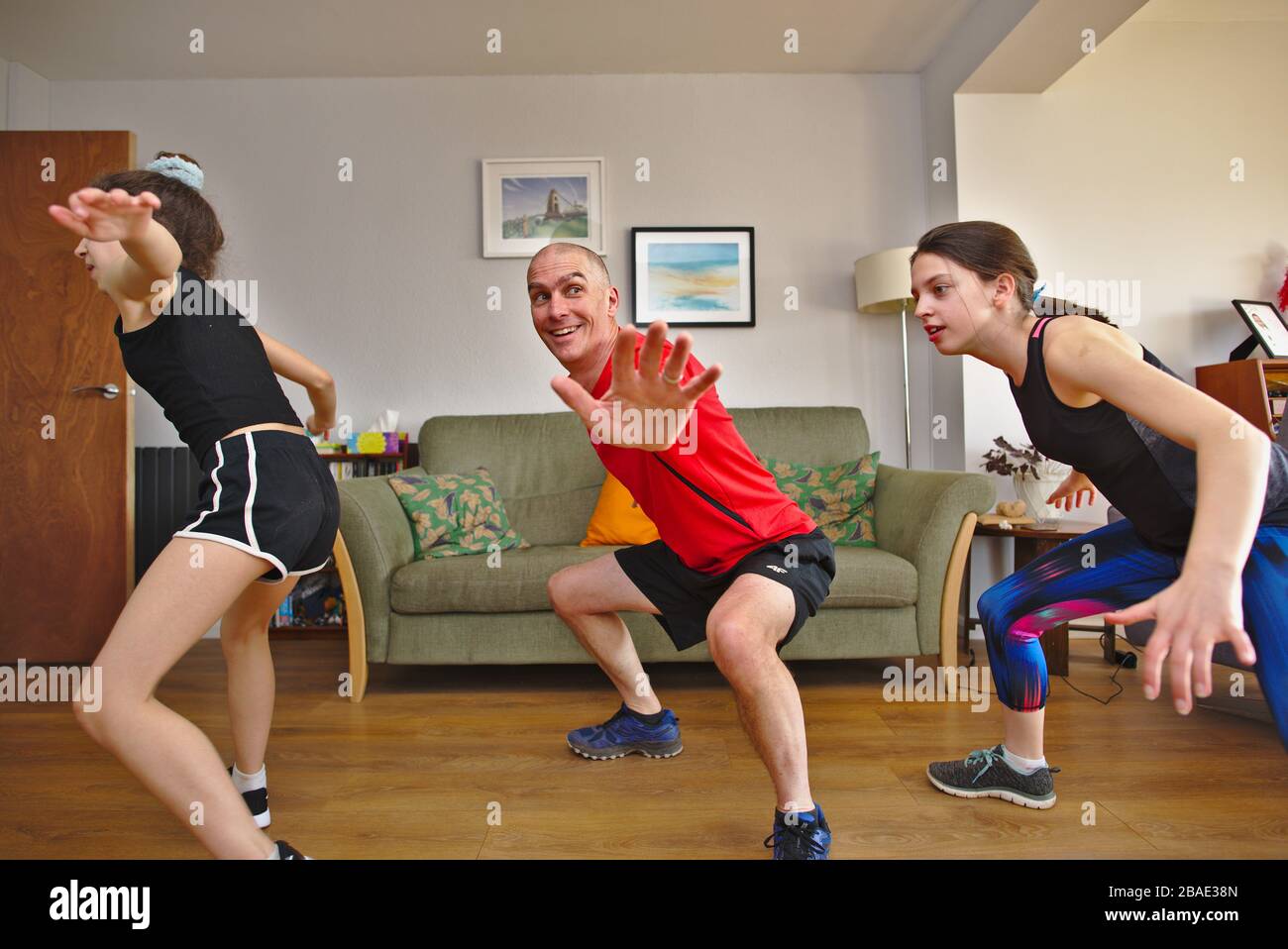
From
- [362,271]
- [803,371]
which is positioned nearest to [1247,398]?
[803,371]

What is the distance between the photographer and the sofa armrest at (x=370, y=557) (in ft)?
8.18

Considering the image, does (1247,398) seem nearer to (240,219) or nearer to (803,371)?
(803,371)

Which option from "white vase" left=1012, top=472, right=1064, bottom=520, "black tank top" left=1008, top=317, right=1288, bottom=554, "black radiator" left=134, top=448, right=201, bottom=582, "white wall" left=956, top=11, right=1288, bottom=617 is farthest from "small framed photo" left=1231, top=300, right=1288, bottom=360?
"black radiator" left=134, top=448, right=201, bottom=582

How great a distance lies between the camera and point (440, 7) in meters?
3.11

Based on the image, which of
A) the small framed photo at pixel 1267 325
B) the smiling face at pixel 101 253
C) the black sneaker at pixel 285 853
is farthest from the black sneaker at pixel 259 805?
the small framed photo at pixel 1267 325

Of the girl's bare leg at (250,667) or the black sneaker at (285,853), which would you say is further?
the girl's bare leg at (250,667)

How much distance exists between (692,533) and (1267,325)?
9.94ft

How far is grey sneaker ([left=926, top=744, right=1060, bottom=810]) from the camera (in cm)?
168

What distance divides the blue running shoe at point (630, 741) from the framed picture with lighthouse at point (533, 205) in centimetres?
234

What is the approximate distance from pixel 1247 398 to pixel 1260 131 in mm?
1317

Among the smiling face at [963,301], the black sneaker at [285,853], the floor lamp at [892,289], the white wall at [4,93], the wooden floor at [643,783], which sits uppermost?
the white wall at [4,93]

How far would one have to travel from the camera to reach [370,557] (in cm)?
251

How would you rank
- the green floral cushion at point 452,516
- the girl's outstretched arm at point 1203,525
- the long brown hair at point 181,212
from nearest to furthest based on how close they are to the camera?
the girl's outstretched arm at point 1203,525 → the long brown hair at point 181,212 → the green floral cushion at point 452,516

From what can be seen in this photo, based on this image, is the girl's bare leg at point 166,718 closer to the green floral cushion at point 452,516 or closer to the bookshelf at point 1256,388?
the green floral cushion at point 452,516
